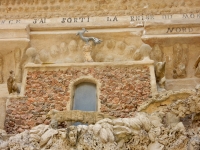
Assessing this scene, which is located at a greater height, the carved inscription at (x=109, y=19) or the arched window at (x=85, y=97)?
the carved inscription at (x=109, y=19)

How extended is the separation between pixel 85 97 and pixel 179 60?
90.6 inches

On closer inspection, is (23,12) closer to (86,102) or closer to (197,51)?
(86,102)

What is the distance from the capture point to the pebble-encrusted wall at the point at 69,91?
7586mm

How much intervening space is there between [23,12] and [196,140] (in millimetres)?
5672

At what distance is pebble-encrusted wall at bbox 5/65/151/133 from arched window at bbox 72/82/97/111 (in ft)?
0.50

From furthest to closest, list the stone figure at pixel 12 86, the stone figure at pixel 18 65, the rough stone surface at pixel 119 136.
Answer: the stone figure at pixel 18 65 → the stone figure at pixel 12 86 → the rough stone surface at pixel 119 136

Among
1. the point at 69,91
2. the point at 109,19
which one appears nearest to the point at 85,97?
the point at 69,91

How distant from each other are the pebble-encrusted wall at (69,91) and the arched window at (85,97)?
15 cm

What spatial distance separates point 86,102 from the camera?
7.96m

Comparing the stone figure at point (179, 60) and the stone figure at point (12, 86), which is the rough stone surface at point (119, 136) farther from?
the stone figure at point (179, 60)

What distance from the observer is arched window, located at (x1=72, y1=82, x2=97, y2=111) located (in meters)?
7.86

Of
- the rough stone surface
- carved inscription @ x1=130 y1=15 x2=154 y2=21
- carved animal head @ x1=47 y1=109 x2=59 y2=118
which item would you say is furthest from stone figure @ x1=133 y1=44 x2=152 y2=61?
carved animal head @ x1=47 y1=109 x2=59 y2=118

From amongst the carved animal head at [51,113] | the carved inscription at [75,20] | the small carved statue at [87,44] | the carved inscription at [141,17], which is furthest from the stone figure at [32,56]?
the carved inscription at [141,17]

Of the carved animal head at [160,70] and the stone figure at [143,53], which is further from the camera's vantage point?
the stone figure at [143,53]
